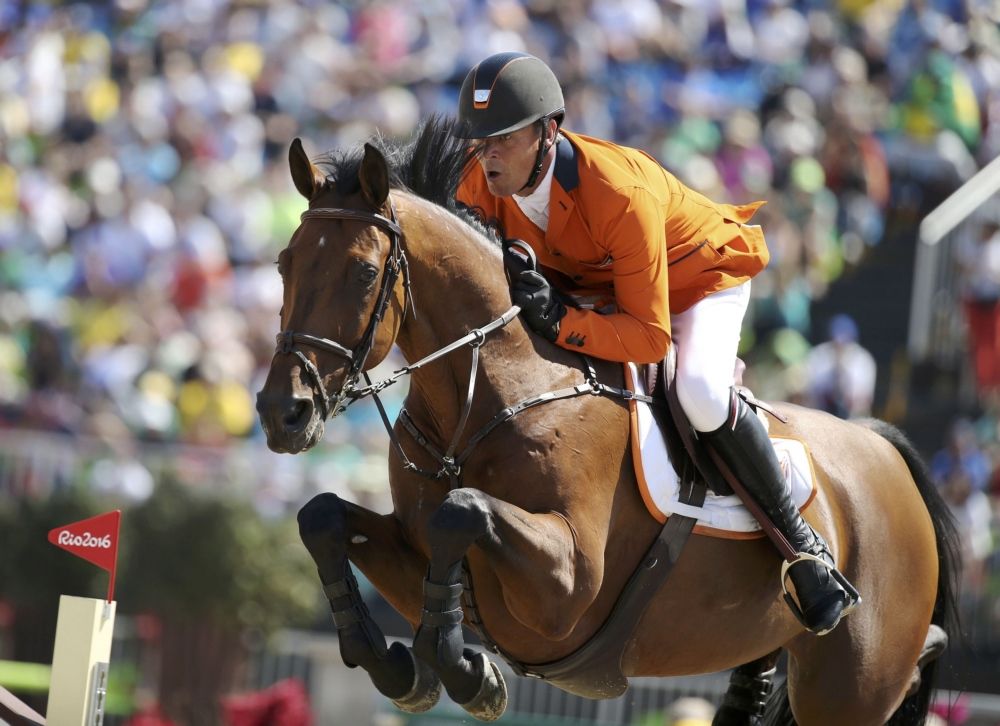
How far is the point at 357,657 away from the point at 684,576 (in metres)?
1.20

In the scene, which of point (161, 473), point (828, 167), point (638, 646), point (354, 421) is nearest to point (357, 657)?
point (638, 646)

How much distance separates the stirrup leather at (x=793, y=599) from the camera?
544 cm

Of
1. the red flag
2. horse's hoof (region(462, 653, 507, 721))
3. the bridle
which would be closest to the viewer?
the bridle

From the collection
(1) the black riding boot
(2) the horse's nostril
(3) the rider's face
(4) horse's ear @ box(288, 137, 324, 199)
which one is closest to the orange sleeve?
(3) the rider's face

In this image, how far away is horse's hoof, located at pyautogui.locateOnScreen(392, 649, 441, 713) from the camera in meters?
4.91

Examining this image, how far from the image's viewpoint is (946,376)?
12.1 metres

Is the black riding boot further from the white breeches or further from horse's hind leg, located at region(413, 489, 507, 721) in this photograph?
horse's hind leg, located at region(413, 489, 507, 721)

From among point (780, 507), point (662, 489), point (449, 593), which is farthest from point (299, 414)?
point (780, 507)

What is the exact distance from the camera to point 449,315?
494 centimetres

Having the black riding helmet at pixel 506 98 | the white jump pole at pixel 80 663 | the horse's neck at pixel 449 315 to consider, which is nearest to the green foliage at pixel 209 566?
the white jump pole at pixel 80 663

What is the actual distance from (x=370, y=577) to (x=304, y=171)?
4.45 feet

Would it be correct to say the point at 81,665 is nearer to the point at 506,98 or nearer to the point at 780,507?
the point at 506,98

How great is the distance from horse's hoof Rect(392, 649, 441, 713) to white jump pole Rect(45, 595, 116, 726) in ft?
3.05

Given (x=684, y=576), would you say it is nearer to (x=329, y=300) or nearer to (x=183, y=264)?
(x=329, y=300)
